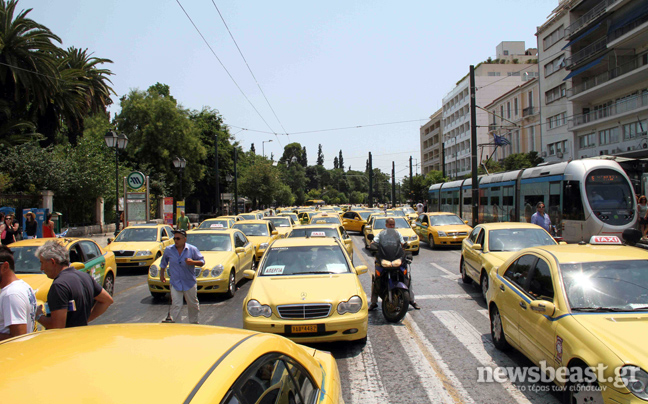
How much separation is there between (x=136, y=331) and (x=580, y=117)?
43.4m

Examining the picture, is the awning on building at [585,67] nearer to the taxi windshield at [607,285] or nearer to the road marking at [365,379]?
the taxi windshield at [607,285]

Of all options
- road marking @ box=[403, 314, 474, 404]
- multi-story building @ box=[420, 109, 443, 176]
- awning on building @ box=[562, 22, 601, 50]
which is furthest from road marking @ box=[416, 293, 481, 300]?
multi-story building @ box=[420, 109, 443, 176]

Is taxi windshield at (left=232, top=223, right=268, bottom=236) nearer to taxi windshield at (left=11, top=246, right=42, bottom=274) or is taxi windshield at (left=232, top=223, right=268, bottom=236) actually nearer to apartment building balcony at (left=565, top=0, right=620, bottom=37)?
taxi windshield at (left=11, top=246, right=42, bottom=274)

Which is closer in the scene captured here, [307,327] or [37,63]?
[307,327]

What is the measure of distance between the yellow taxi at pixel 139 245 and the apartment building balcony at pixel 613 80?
104 ft

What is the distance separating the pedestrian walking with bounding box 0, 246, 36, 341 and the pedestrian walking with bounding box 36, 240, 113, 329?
16cm

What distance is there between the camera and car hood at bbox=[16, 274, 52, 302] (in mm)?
6875

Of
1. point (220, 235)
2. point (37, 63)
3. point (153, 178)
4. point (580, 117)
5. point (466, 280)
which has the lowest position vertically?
point (466, 280)

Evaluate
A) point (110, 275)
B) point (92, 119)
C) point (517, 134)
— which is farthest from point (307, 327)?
point (92, 119)

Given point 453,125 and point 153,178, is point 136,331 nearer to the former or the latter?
point 153,178

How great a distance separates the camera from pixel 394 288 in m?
7.70

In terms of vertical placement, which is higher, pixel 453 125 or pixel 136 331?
pixel 453 125

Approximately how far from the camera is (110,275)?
1013 cm

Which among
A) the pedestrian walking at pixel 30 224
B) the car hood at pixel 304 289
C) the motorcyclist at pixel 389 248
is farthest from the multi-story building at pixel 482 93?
the car hood at pixel 304 289
